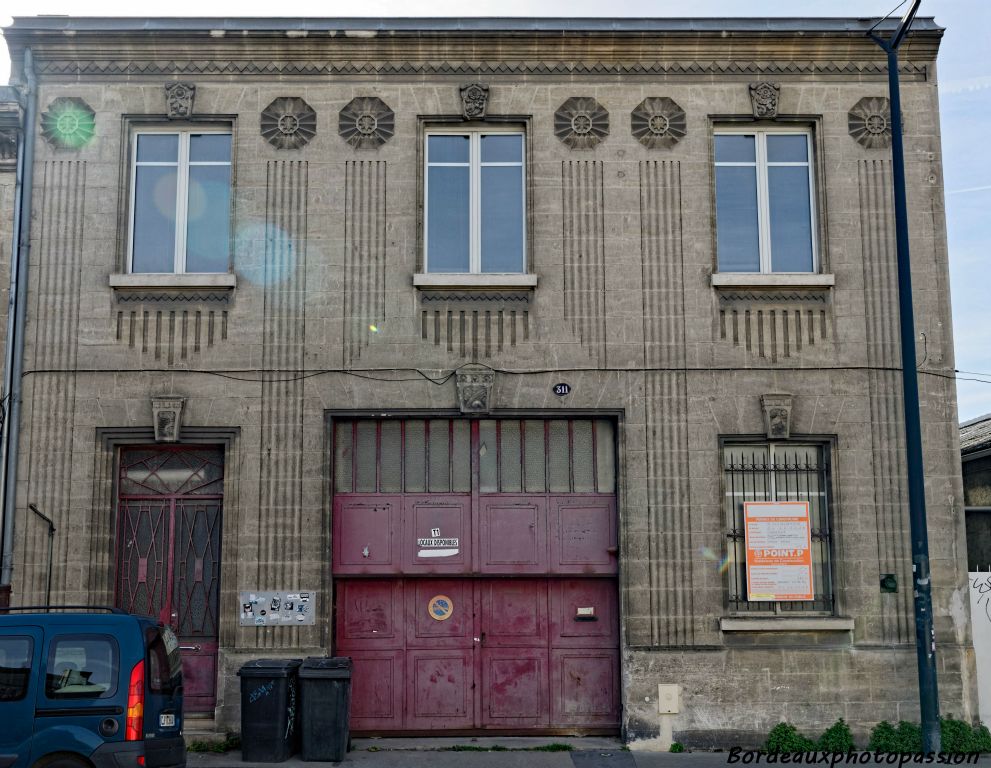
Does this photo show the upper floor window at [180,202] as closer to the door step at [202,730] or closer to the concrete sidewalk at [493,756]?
the door step at [202,730]

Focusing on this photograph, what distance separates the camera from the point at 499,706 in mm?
12539

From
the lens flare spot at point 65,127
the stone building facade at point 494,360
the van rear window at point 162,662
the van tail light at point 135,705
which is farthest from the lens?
the lens flare spot at point 65,127

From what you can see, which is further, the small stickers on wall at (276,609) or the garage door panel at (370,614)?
the garage door panel at (370,614)

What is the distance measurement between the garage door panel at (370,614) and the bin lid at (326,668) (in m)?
0.78

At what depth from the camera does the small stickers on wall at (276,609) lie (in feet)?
40.2

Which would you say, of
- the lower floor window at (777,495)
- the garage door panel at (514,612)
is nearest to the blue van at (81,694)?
the garage door panel at (514,612)

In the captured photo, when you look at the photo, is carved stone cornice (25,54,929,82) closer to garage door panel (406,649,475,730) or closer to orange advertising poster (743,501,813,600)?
orange advertising poster (743,501,813,600)

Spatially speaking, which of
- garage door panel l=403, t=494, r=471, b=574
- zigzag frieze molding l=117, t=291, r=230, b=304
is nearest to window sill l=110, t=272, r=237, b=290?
zigzag frieze molding l=117, t=291, r=230, b=304

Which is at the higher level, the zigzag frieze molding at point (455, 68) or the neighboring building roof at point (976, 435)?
the zigzag frieze molding at point (455, 68)

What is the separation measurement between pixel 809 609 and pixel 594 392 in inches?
147

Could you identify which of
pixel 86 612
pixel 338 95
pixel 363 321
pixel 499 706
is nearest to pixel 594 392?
pixel 363 321

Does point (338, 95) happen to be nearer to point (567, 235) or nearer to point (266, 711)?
point (567, 235)

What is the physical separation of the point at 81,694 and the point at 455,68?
8.52 meters

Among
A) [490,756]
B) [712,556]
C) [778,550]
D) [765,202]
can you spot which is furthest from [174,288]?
[778,550]
